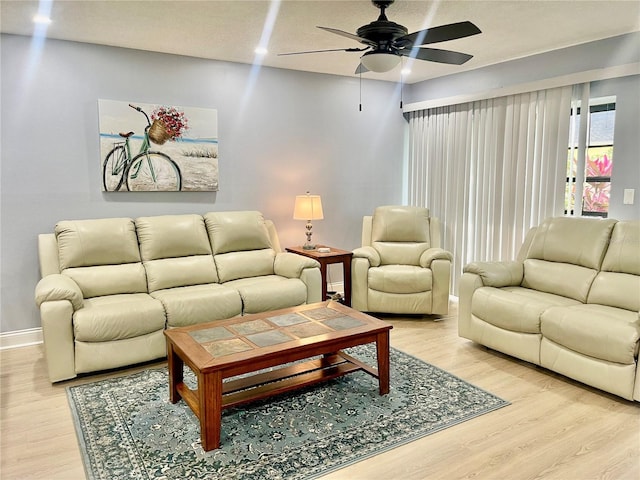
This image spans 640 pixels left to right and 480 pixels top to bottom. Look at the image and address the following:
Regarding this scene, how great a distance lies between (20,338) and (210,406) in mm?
2438

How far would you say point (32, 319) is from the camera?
3.86 m

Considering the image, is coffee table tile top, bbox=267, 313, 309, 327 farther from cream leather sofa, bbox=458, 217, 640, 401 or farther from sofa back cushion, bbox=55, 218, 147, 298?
cream leather sofa, bbox=458, 217, 640, 401

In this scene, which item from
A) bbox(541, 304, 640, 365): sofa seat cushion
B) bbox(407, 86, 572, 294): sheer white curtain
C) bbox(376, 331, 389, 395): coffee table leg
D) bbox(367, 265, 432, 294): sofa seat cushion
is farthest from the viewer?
bbox(367, 265, 432, 294): sofa seat cushion

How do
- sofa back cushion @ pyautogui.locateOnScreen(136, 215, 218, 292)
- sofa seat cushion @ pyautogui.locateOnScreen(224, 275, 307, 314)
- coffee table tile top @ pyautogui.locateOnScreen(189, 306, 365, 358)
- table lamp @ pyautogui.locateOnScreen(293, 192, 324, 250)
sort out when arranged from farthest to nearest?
table lamp @ pyautogui.locateOnScreen(293, 192, 324, 250), sofa back cushion @ pyautogui.locateOnScreen(136, 215, 218, 292), sofa seat cushion @ pyautogui.locateOnScreen(224, 275, 307, 314), coffee table tile top @ pyautogui.locateOnScreen(189, 306, 365, 358)

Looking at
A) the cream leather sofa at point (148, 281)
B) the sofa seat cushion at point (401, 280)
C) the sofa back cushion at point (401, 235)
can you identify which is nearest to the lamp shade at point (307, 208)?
the cream leather sofa at point (148, 281)

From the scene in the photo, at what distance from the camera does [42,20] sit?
3.26m

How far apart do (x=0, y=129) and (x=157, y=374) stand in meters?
2.26

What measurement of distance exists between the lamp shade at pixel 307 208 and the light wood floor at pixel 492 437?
76.7 inches

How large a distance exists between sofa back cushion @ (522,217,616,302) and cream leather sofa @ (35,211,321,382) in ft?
6.03

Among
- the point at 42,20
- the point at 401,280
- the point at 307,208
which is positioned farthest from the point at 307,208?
the point at 42,20

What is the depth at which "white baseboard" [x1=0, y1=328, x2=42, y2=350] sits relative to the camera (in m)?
3.76

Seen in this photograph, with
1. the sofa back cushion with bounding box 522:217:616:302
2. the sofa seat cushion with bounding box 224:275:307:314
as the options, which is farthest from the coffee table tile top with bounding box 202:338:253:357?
the sofa back cushion with bounding box 522:217:616:302

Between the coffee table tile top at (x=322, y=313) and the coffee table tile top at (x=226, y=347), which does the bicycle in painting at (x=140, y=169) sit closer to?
the coffee table tile top at (x=322, y=313)

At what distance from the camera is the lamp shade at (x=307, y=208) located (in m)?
4.61
